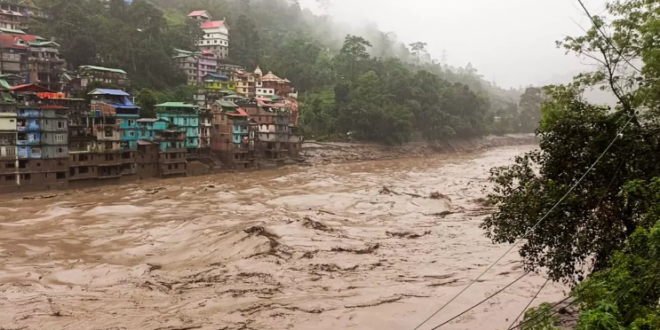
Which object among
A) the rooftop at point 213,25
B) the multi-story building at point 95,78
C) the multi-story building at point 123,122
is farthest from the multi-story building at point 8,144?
the rooftop at point 213,25

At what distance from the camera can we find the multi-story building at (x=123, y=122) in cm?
3303

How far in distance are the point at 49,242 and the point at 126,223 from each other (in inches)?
146

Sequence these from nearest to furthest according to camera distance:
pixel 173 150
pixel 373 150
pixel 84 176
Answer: pixel 84 176
pixel 173 150
pixel 373 150

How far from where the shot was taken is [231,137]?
4003cm

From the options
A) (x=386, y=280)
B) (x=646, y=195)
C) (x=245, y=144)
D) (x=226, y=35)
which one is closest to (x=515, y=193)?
(x=646, y=195)

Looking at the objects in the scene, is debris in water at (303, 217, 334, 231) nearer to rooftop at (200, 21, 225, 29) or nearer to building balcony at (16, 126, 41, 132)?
building balcony at (16, 126, 41, 132)

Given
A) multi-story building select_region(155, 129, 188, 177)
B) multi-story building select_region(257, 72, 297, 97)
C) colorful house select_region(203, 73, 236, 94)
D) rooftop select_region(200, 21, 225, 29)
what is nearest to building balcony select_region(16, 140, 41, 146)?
multi-story building select_region(155, 129, 188, 177)

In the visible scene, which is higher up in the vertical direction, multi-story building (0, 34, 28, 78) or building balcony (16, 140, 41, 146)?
multi-story building (0, 34, 28, 78)

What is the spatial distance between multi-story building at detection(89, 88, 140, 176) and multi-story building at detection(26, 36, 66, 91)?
994 cm

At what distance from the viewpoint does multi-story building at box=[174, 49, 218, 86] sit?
53.5 m

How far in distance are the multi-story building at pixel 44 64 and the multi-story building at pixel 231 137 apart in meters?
14.1

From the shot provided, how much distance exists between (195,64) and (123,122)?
74.0ft

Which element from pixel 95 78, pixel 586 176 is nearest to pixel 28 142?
pixel 95 78

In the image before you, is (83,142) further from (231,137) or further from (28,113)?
(231,137)
